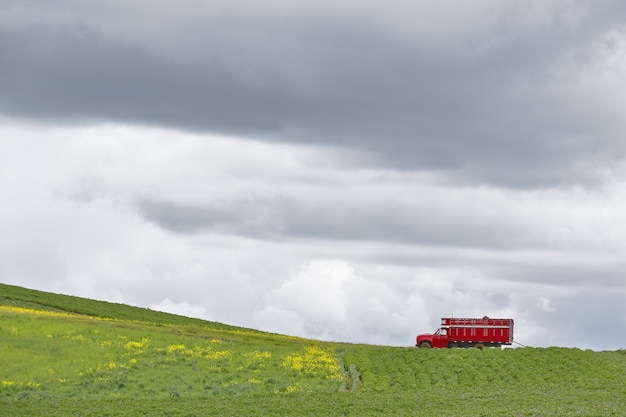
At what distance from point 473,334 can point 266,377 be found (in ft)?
98.5

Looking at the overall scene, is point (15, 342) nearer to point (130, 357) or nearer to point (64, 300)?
point (130, 357)

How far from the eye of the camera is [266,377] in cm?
5816

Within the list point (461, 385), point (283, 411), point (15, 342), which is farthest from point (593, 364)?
point (15, 342)

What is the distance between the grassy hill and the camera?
47562mm

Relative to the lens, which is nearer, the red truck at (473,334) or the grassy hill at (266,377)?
the grassy hill at (266,377)

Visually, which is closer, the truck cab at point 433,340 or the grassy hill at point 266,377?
the grassy hill at point 266,377

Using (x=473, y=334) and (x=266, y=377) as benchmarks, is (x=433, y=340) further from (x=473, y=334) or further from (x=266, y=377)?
(x=266, y=377)

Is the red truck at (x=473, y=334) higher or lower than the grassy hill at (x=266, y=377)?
higher

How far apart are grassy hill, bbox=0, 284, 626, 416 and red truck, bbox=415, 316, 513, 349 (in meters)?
7.83

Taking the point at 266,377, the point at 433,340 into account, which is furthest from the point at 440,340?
the point at 266,377

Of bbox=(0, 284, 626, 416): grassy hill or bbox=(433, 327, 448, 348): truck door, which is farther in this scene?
bbox=(433, 327, 448, 348): truck door

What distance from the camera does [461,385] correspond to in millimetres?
56844

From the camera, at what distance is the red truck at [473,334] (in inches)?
3201

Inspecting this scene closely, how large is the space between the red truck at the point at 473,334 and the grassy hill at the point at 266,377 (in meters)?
7.83
